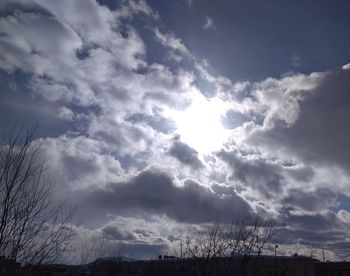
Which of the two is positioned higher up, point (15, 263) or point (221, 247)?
point (221, 247)

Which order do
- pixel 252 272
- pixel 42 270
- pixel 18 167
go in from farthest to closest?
pixel 252 272 < pixel 42 270 < pixel 18 167

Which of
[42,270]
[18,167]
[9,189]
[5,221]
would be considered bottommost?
[42,270]

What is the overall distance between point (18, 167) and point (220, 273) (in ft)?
43.8

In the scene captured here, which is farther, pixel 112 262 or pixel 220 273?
pixel 112 262

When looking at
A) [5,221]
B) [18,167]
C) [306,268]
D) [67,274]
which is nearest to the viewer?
[5,221]

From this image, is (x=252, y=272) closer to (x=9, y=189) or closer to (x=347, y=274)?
(x=9, y=189)

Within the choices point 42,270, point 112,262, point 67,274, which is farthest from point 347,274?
point 42,270

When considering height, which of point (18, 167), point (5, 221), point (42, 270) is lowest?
point (42, 270)

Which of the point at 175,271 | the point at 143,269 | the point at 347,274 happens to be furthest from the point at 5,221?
the point at 347,274

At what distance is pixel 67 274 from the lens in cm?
2389

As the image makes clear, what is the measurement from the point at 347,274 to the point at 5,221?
55.8m

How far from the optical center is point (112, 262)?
30.9 meters

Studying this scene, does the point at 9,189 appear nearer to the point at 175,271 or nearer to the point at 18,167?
the point at 18,167

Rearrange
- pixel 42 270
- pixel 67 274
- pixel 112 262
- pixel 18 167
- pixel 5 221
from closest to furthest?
pixel 5 221 → pixel 18 167 → pixel 42 270 → pixel 67 274 → pixel 112 262
